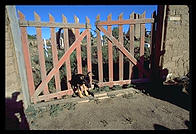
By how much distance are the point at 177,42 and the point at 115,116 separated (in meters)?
3.06

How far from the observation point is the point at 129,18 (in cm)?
359

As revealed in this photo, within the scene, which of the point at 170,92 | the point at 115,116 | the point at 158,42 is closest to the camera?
the point at 115,116

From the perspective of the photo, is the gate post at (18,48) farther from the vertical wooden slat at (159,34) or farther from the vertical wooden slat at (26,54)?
the vertical wooden slat at (159,34)

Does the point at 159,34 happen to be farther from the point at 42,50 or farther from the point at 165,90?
the point at 42,50

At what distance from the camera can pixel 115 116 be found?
2680 mm

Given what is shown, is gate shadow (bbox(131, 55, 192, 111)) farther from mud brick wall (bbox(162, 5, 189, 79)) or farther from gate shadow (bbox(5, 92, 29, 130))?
gate shadow (bbox(5, 92, 29, 130))

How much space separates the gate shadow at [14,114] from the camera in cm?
225

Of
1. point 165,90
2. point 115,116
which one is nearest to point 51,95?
point 115,116

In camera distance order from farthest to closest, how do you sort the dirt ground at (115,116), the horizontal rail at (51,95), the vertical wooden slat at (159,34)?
the vertical wooden slat at (159,34)
the horizontal rail at (51,95)
the dirt ground at (115,116)

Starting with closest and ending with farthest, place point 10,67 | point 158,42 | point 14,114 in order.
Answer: point 10,67
point 14,114
point 158,42

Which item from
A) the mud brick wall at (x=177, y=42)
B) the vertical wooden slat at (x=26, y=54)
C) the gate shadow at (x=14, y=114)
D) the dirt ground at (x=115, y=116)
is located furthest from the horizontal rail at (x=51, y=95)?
the mud brick wall at (x=177, y=42)

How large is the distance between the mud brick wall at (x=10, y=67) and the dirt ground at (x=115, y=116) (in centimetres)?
Answer: 83
